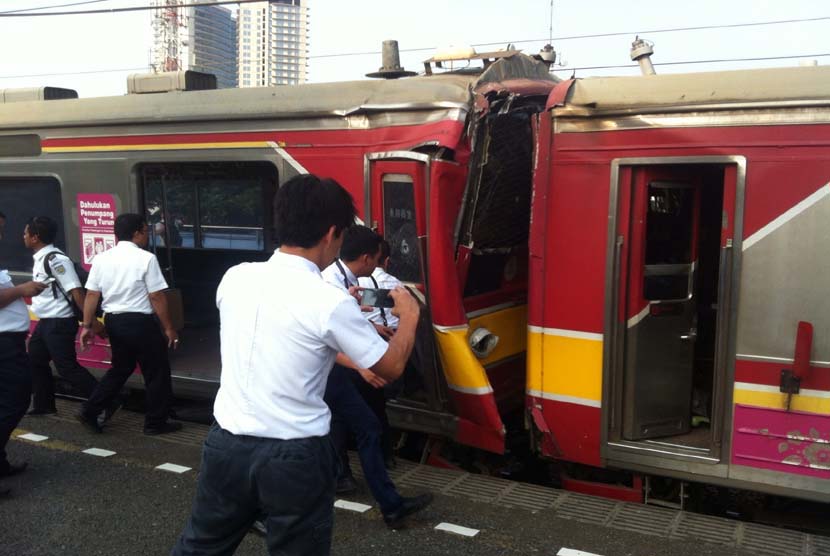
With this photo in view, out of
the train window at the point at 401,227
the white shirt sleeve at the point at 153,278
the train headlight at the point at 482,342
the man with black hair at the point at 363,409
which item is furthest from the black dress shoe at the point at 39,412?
the train headlight at the point at 482,342

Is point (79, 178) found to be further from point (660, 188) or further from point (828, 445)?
point (828, 445)

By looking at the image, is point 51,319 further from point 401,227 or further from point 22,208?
point 401,227

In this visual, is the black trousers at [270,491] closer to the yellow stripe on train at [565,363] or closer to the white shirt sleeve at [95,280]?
the yellow stripe on train at [565,363]

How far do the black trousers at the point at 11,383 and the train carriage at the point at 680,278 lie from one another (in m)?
3.15

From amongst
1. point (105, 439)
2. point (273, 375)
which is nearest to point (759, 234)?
point (273, 375)

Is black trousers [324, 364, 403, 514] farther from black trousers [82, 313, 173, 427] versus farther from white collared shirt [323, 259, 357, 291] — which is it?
black trousers [82, 313, 173, 427]

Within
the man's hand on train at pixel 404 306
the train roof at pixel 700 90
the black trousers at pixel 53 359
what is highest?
the train roof at pixel 700 90

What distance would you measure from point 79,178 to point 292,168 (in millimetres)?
2182

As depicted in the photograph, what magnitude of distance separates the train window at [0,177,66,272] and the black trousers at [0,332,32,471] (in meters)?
2.12

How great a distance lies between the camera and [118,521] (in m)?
4.29

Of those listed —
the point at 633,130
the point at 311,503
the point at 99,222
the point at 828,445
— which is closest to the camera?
the point at 311,503

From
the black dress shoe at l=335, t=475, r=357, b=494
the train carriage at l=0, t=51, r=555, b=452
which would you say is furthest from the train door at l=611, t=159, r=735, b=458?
the black dress shoe at l=335, t=475, r=357, b=494

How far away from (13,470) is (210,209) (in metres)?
3.81

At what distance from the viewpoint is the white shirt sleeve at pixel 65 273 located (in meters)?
5.83
